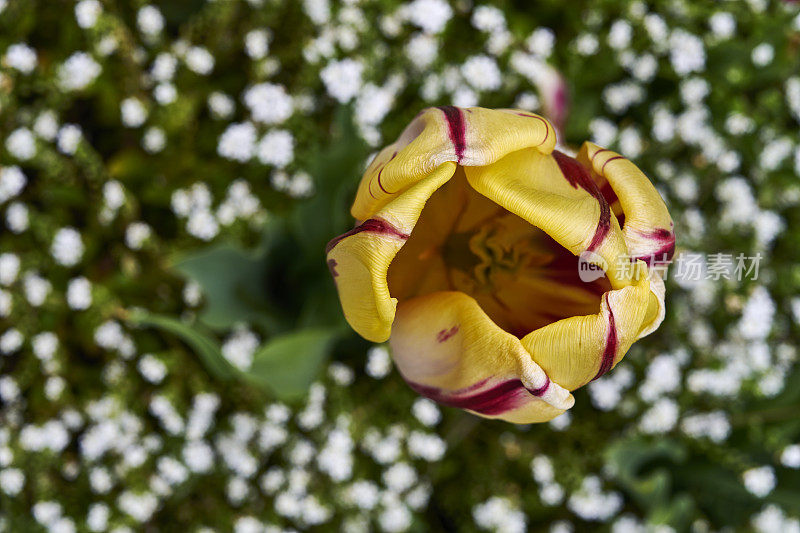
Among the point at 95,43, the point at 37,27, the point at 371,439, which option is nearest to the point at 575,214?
the point at 371,439

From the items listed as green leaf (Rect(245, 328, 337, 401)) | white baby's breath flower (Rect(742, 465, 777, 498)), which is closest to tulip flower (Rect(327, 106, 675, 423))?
green leaf (Rect(245, 328, 337, 401))

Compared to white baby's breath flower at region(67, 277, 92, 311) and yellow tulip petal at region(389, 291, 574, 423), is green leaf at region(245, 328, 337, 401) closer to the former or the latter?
yellow tulip petal at region(389, 291, 574, 423)

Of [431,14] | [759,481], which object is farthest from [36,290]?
[759,481]

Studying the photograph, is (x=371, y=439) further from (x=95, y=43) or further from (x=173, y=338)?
(x=95, y=43)

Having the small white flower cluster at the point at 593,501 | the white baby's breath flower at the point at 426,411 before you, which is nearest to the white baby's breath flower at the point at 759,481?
the small white flower cluster at the point at 593,501

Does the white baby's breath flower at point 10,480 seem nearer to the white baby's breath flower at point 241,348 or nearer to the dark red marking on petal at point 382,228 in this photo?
the white baby's breath flower at point 241,348
